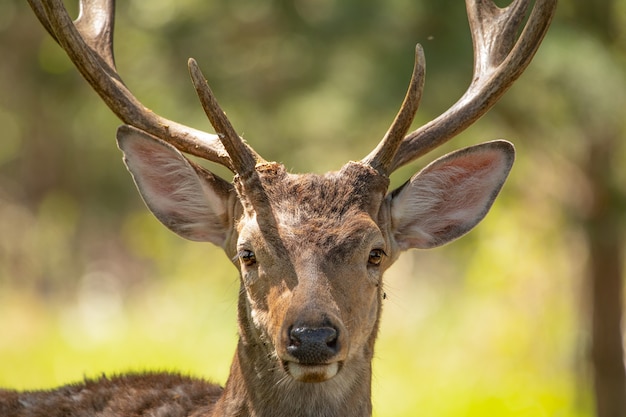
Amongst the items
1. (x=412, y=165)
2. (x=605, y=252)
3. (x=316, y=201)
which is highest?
(x=412, y=165)

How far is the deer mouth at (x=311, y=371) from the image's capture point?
438 cm

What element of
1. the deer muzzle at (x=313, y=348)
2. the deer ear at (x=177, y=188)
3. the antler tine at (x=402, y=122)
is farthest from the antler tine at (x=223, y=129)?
the deer muzzle at (x=313, y=348)

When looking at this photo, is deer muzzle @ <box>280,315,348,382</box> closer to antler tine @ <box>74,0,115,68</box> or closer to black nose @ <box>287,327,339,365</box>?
black nose @ <box>287,327,339,365</box>

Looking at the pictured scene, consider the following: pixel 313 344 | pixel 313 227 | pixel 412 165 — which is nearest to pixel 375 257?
pixel 313 227

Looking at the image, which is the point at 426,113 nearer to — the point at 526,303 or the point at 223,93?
the point at 223,93

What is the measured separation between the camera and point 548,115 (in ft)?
29.7

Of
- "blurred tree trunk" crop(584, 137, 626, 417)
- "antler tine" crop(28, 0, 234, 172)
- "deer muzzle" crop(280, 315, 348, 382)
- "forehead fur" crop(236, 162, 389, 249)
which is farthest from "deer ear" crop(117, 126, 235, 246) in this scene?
"blurred tree trunk" crop(584, 137, 626, 417)

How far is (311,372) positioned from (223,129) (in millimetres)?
1141

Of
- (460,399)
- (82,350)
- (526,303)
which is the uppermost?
(526,303)

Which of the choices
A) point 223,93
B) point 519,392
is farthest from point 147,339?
point 519,392

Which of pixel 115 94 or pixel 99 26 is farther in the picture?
pixel 99 26

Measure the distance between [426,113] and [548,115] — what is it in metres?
1.01

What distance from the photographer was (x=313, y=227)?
4727mm

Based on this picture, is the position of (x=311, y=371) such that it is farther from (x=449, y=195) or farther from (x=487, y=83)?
(x=487, y=83)
